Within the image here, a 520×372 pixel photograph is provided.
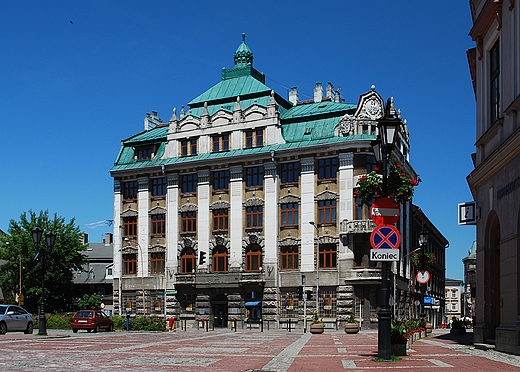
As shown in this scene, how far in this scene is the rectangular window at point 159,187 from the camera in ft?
225

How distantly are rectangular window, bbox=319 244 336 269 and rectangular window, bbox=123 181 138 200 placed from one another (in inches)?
815

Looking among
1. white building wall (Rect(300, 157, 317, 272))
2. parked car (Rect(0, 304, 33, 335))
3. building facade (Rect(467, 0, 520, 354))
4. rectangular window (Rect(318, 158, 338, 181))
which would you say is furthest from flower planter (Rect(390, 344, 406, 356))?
rectangular window (Rect(318, 158, 338, 181))

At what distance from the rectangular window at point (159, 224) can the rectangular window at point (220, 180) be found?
6376mm

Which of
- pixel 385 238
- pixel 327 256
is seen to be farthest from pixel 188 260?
pixel 385 238

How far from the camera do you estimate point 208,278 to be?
2518 inches

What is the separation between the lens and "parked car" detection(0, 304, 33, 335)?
118 feet

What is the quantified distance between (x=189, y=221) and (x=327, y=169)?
14.5 metres

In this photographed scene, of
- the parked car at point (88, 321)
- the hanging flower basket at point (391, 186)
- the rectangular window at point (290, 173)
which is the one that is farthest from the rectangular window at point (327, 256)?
the hanging flower basket at point (391, 186)

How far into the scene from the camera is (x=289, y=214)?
62062 millimetres

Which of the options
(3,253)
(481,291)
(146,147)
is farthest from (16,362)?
(3,253)

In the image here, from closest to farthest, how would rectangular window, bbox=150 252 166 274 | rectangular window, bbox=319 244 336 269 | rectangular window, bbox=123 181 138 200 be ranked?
rectangular window, bbox=319 244 336 269 < rectangular window, bbox=150 252 166 274 < rectangular window, bbox=123 181 138 200

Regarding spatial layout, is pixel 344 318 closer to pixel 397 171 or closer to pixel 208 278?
pixel 208 278

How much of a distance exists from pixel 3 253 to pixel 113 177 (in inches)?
632

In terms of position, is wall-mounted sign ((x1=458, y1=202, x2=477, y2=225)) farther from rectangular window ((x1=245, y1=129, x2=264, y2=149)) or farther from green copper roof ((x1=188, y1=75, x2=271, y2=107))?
green copper roof ((x1=188, y1=75, x2=271, y2=107))
